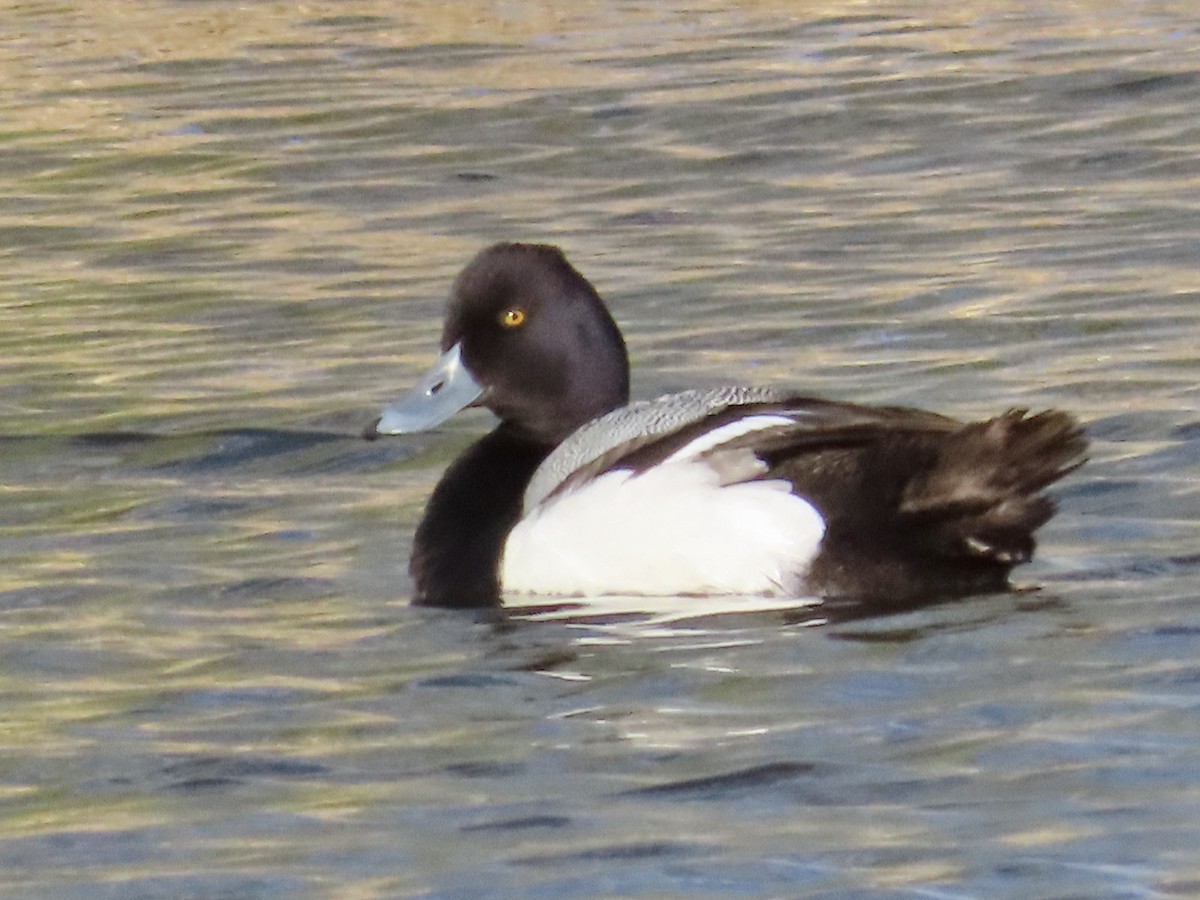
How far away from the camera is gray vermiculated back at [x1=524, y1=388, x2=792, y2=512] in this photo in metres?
6.36

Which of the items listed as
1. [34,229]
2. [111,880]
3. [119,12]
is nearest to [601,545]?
[111,880]

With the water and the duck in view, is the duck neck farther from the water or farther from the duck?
the water

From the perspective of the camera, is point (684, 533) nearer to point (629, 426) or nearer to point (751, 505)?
point (751, 505)

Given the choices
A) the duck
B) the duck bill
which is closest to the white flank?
the duck

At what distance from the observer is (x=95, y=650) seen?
5.97m

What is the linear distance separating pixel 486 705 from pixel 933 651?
2.67ft

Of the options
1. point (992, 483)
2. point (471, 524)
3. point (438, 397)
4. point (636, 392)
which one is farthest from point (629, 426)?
point (636, 392)

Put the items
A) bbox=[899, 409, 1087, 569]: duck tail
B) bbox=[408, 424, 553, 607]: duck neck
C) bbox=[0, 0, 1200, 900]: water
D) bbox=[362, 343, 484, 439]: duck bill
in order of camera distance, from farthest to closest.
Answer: bbox=[362, 343, 484, 439]: duck bill < bbox=[408, 424, 553, 607]: duck neck < bbox=[899, 409, 1087, 569]: duck tail < bbox=[0, 0, 1200, 900]: water

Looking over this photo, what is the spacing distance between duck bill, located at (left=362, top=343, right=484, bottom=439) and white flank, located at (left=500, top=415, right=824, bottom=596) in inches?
31.0

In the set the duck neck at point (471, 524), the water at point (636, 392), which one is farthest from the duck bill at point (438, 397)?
the water at point (636, 392)

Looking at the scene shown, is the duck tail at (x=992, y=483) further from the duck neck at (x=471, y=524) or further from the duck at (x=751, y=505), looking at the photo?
the duck neck at (x=471, y=524)

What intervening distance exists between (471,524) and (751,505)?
2.40 ft

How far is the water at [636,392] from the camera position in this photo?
467cm

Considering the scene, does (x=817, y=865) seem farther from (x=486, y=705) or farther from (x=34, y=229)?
(x=34, y=229)
